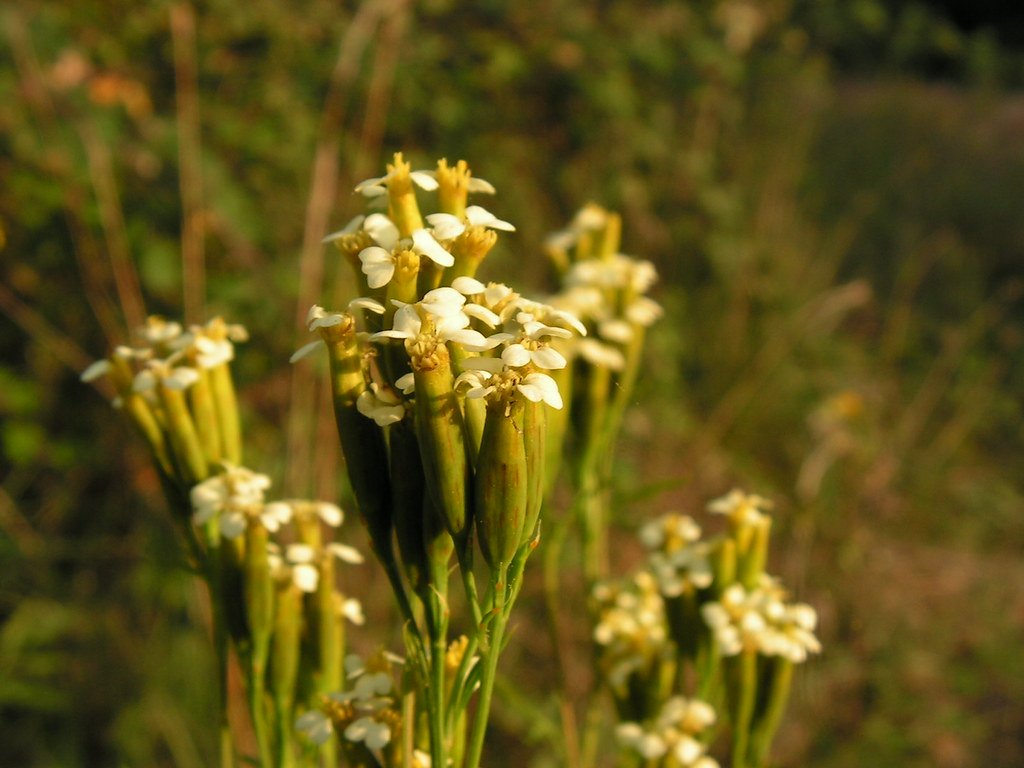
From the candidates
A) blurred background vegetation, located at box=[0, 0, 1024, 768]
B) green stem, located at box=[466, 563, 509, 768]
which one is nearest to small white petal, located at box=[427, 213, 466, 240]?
green stem, located at box=[466, 563, 509, 768]

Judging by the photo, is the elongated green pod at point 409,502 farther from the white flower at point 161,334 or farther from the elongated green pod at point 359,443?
the white flower at point 161,334

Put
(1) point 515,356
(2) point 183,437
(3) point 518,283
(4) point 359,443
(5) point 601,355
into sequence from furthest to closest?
(3) point 518,283
(5) point 601,355
(2) point 183,437
(4) point 359,443
(1) point 515,356

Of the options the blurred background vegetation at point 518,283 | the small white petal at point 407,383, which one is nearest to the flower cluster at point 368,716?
the small white petal at point 407,383

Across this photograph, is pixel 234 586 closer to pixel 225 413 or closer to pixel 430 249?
pixel 225 413

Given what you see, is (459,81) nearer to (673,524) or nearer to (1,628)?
(1,628)

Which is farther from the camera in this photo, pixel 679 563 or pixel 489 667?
pixel 679 563

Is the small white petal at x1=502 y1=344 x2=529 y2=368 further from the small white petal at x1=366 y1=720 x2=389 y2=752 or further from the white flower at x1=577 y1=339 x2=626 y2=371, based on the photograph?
the white flower at x1=577 y1=339 x2=626 y2=371

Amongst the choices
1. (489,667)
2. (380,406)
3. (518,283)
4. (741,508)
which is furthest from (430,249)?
(518,283)
